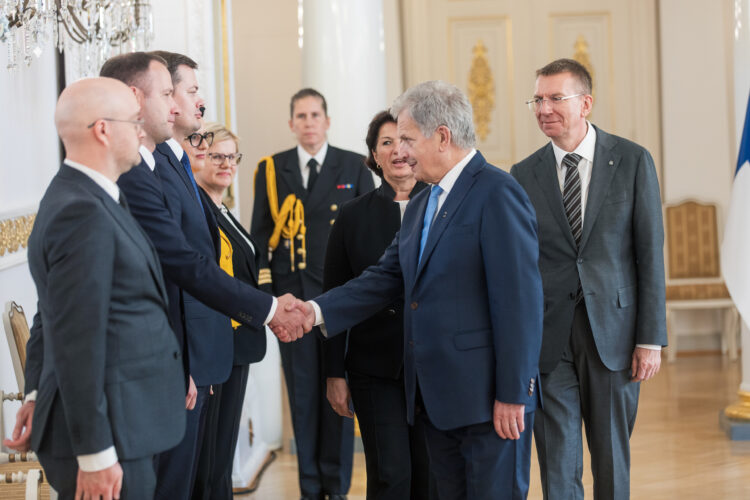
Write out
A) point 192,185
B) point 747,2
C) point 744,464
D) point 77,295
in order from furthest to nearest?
point 747,2
point 744,464
point 192,185
point 77,295

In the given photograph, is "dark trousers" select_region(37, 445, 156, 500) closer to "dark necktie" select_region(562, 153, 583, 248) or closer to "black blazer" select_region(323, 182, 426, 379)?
"black blazer" select_region(323, 182, 426, 379)

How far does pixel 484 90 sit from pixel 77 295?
262 inches

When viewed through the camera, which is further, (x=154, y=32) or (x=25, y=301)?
(x=154, y=32)

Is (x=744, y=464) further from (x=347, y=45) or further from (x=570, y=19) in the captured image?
(x=570, y=19)

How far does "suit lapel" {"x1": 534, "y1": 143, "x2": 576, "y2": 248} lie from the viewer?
316 cm

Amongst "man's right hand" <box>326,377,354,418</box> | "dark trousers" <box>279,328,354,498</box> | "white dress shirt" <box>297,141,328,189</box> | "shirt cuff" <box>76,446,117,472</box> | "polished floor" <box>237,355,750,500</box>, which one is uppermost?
"white dress shirt" <box>297,141,328,189</box>

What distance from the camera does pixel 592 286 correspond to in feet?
10.2

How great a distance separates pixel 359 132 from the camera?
5.30 m

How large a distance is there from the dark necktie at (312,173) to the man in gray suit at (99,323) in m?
2.56

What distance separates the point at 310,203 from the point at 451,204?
7.28ft

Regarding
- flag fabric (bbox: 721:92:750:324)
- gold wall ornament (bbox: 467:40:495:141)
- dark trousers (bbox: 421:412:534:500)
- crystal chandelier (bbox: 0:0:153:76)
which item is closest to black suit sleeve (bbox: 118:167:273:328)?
dark trousers (bbox: 421:412:534:500)

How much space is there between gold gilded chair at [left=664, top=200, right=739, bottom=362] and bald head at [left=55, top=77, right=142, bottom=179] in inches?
253

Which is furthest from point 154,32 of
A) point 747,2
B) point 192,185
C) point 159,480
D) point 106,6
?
point 747,2

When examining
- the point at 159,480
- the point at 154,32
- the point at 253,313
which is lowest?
the point at 159,480
